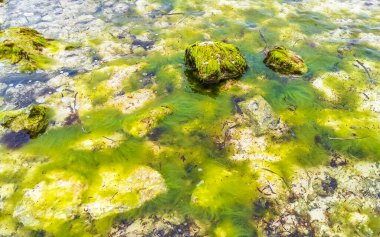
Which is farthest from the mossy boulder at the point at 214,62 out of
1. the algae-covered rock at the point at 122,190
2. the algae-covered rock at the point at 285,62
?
the algae-covered rock at the point at 122,190

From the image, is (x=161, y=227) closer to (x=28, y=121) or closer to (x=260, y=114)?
(x=260, y=114)

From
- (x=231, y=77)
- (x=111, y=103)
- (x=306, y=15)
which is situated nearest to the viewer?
(x=111, y=103)

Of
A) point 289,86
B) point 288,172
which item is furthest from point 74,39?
point 288,172

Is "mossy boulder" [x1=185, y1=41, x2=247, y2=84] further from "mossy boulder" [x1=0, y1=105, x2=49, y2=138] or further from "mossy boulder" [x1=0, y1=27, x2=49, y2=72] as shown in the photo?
"mossy boulder" [x1=0, y1=27, x2=49, y2=72]

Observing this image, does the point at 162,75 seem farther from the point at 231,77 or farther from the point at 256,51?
the point at 256,51

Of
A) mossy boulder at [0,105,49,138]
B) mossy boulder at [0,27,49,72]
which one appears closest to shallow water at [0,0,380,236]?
mossy boulder at [0,105,49,138]
